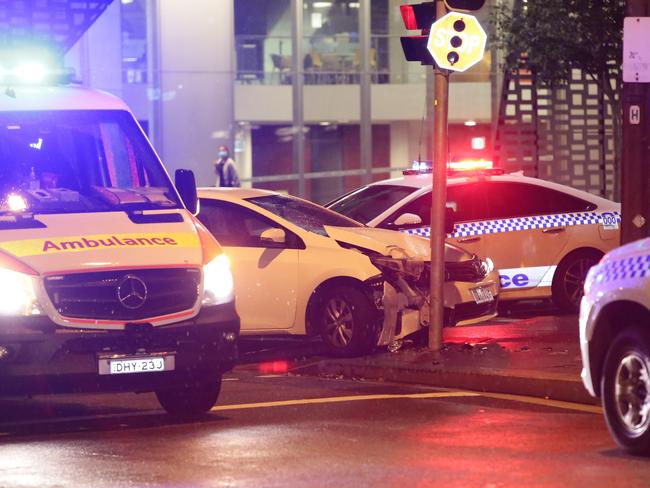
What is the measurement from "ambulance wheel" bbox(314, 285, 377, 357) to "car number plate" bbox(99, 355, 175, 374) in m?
3.84

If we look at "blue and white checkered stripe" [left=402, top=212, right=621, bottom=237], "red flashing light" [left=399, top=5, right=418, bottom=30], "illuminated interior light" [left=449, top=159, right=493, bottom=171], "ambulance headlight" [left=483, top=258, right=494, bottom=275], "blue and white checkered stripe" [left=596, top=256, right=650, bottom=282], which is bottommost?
"ambulance headlight" [left=483, top=258, right=494, bottom=275]

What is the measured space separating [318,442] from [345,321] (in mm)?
4813

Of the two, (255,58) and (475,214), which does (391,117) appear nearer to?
(255,58)

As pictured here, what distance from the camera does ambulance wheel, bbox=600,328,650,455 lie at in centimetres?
838

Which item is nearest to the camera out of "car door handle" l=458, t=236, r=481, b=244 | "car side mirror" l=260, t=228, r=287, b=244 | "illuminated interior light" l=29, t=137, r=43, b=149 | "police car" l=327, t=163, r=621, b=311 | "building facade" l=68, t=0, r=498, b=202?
"illuminated interior light" l=29, t=137, r=43, b=149

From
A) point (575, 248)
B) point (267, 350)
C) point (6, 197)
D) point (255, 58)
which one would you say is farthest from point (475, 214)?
point (255, 58)

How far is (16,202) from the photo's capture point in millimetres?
10758

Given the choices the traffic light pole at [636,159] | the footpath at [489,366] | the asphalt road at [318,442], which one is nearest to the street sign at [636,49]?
the traffic light pole at [636,159]

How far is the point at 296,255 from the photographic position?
46.3ft

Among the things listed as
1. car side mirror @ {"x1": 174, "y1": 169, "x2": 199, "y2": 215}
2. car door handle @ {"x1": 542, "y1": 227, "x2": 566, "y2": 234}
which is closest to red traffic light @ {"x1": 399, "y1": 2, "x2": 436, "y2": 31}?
car side mirror @ {"x1": 174, "y1": 169, "x2": 199, "y2": 215}

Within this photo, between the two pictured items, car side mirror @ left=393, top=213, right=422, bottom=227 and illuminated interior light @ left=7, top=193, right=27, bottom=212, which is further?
car side mirror @ left=393, top=213, right=422, bottom=227

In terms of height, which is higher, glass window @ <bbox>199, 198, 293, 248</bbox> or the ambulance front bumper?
glass window @ <bbox>199, 198, 293, 248</bbox>

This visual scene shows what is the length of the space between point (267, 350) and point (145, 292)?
493 cm

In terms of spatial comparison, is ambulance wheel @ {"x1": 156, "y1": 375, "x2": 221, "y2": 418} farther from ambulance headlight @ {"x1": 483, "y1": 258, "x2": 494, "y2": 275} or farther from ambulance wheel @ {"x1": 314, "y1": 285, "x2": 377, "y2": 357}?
ambulance headlight @ {"x1": 483, "y1": 258, "x2": 494, "y2": 275}
